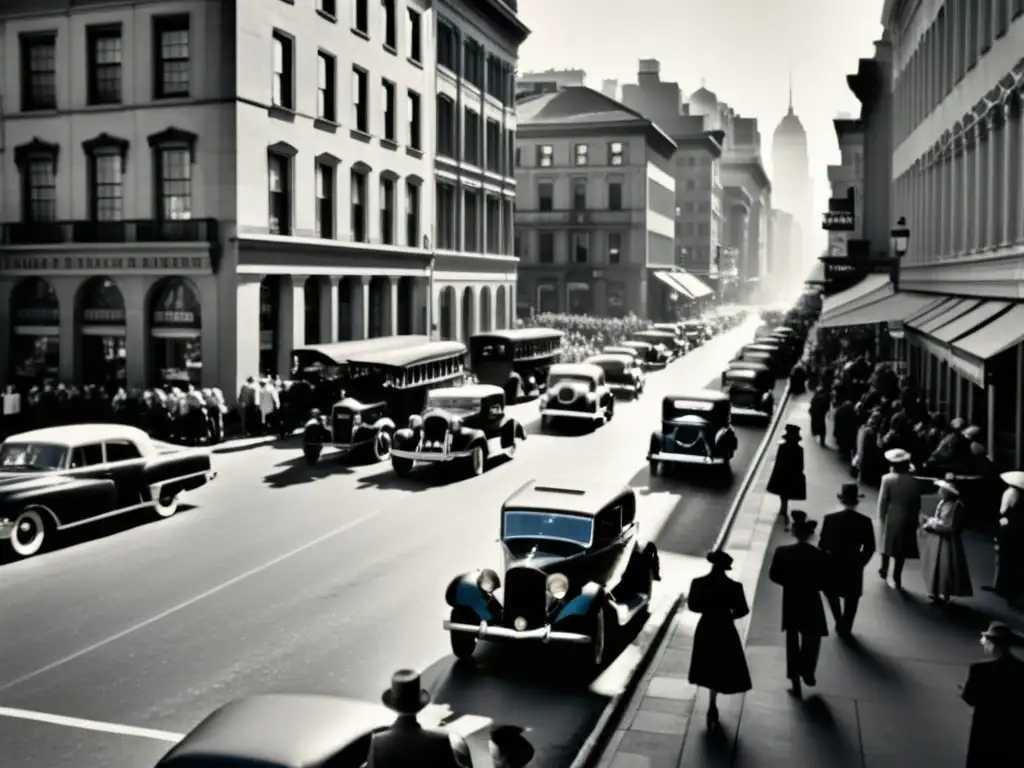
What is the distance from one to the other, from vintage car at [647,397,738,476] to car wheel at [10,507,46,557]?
12.0 metres

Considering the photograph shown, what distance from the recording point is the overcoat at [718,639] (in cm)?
938

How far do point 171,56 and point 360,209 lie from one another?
9.59 metres

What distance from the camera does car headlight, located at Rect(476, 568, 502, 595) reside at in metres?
11.4

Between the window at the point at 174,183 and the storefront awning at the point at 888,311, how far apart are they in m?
18.8

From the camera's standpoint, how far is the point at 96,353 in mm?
33750

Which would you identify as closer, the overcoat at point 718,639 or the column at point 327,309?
the overcoat at point 718,639

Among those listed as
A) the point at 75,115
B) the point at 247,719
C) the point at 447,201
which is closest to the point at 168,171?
the point at 75,115

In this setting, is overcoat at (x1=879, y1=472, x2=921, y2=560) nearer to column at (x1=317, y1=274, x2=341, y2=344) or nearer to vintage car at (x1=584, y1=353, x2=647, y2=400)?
vintage car at (x1=584, y1=353, x2=647, y2=400)

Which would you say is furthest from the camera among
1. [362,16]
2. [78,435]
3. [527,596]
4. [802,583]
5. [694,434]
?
[362,16]

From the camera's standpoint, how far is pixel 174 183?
32469mm

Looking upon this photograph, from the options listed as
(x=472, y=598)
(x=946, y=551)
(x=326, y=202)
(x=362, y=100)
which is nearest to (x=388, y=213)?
(x=362, y=100)

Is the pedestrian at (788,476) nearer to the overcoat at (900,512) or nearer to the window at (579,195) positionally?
the overcoat at (900,512)

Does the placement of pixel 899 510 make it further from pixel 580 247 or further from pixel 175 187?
pixel 580 247

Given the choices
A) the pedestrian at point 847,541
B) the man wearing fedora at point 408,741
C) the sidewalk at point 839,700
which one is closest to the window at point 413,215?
the sidewalk at point 839,700
